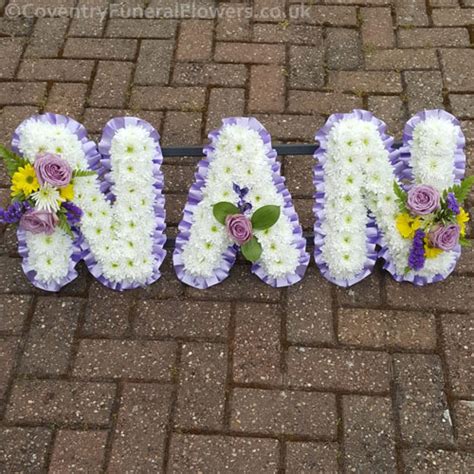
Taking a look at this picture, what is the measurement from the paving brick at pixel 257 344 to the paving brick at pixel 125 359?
25 centimetres

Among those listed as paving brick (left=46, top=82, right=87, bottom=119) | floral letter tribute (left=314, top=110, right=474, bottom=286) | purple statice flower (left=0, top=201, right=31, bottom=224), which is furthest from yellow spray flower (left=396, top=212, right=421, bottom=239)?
paving brick (left=46, top=82, right=87, bottom=119)

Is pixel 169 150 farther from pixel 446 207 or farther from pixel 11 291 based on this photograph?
pixel 446 207

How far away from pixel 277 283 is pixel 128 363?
655 mm

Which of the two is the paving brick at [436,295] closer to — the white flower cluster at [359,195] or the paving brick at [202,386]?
the white flower cluster at [359,195]

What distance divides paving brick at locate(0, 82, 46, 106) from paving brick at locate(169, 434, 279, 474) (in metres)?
1.99

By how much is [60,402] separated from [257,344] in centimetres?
75

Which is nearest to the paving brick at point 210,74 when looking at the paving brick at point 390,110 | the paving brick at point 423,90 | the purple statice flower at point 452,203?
the paving brick at point 390,110

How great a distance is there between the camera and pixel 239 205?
2727 mm

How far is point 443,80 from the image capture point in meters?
3.72

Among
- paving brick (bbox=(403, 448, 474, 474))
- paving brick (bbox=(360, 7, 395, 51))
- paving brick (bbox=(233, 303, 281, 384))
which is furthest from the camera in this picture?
paving brick (bbox=(360, 7, 395, 51))

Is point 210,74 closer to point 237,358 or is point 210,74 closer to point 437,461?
point 237,358

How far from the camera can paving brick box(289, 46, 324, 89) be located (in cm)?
372

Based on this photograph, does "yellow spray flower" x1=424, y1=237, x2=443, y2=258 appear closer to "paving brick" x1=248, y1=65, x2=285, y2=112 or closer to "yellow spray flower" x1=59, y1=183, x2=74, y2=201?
"paving brick" x1=248, y1=65, x2=285, y2=112

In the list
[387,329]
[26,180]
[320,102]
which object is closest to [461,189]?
[387,329]
